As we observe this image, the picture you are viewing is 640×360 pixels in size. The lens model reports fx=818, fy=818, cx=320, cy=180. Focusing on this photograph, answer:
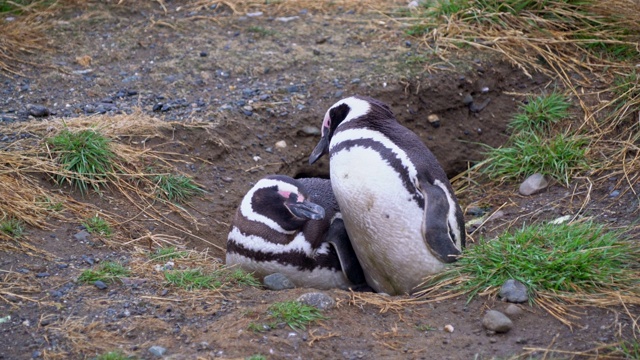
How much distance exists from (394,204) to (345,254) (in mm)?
474

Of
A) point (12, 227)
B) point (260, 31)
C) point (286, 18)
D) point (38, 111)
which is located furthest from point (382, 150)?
point (286, 18)

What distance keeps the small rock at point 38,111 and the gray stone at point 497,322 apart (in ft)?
8.82

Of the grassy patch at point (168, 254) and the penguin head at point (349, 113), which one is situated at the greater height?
the penguin head at point (349, 113)

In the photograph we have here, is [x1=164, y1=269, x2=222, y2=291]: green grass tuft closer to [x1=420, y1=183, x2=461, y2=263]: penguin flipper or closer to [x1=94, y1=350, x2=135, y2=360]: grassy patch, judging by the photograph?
[x1=94, y1=350, x2=135, y2=360]: grassy patch

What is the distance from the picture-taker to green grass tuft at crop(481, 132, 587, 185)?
417cm

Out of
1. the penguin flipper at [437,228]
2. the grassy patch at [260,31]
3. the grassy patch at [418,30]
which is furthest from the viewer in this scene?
the grassy patch at [260,31]

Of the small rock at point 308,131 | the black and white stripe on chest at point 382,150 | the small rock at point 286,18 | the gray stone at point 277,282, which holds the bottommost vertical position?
the gray stone at point 277,282

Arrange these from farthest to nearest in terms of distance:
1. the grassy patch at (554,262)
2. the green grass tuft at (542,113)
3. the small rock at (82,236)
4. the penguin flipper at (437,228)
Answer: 1. the green grass tuft at (542,113)
2. the small rock at (82,236)
3. the penguin flipper at (437,228)
4. the grassy patch at (554,262)

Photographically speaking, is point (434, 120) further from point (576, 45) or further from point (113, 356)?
point (113, 356)

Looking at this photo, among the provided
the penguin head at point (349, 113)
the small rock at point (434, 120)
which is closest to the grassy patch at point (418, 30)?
the small rock at point (434, 120)

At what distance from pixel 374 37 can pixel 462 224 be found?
2.23m

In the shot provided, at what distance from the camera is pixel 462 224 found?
3.39m

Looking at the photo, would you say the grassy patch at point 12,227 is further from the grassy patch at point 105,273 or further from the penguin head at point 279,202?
the penguin head at point 279,202

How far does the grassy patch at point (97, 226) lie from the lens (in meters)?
3.54
